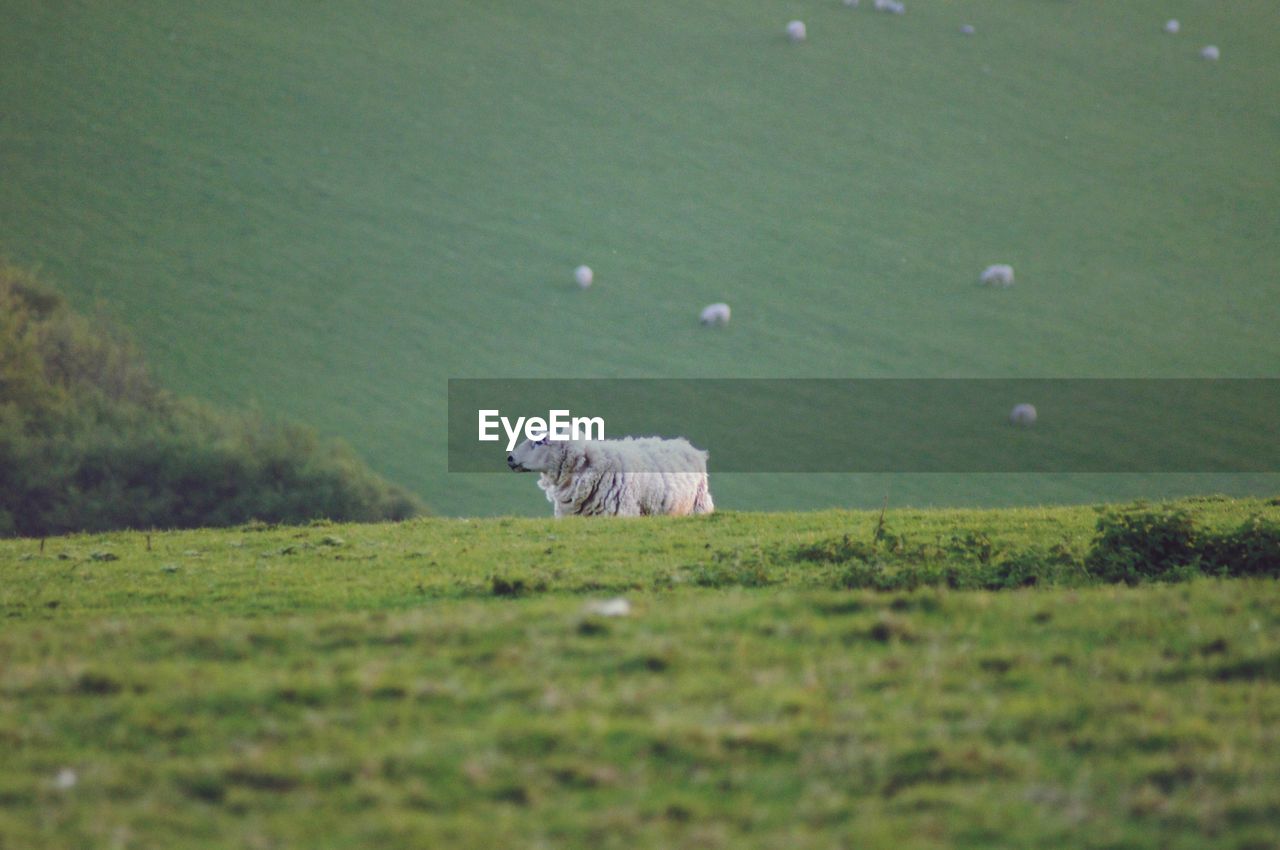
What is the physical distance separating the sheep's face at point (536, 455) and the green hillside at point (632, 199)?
1208 inches

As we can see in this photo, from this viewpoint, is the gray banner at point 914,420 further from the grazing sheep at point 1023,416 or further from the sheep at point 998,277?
the sheep at point 998,277

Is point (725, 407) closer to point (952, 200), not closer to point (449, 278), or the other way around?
point (449, 278)

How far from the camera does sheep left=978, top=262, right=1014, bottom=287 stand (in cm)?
7406

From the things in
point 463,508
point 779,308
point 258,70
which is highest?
point 258,70

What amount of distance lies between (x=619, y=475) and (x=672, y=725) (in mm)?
16077

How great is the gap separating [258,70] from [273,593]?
71.4 meters

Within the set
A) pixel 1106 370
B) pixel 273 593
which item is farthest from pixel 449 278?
pixel 273 593

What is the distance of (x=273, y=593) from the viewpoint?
50.0 feet

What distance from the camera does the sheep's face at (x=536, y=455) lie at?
78.6ft

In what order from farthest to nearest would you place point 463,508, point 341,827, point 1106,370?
point 1106,370 → point 463,508 → point 341,827

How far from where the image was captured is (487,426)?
202 ft

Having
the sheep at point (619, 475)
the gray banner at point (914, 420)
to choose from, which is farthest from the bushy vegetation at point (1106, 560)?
the gray banner at point (914, 420)

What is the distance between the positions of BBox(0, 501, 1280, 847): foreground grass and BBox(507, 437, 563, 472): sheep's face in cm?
1306

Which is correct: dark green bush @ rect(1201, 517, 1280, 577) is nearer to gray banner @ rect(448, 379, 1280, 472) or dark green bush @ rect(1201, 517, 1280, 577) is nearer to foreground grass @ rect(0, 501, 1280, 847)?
foreground grass @ rect(0, 501, 1280, 847)
